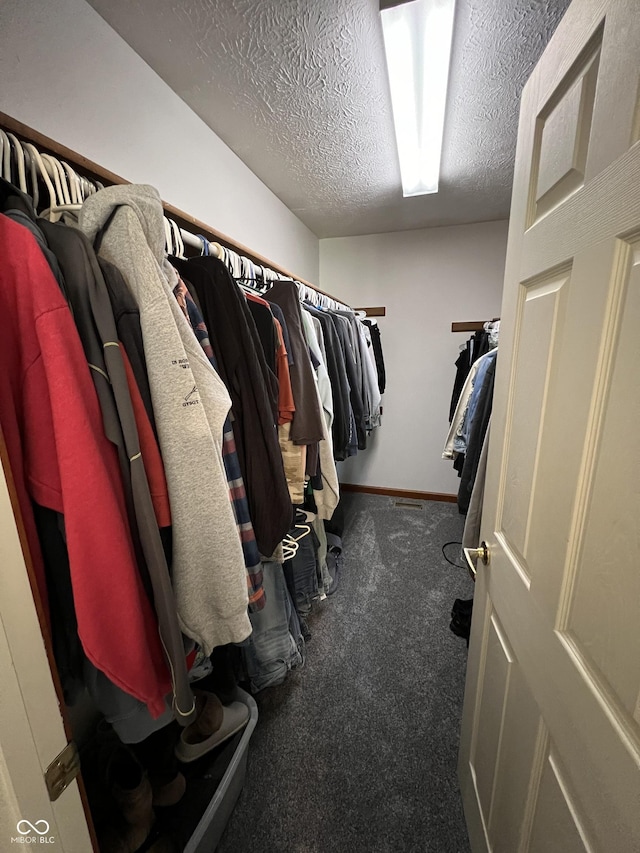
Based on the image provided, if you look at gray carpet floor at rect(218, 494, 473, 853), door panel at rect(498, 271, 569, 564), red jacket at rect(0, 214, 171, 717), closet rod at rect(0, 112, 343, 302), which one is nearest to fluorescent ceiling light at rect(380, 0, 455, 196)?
closet rod at rect(0, 112, 343, 302)

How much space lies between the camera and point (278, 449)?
2.89 ft

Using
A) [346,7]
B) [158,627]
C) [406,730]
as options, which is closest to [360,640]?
[406,730]

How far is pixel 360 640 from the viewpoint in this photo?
5.57ft

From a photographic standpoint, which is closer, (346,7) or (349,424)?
(346,7)

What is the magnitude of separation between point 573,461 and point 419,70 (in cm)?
146

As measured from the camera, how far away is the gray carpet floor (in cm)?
103

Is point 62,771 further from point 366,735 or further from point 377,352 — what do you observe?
point 377,352

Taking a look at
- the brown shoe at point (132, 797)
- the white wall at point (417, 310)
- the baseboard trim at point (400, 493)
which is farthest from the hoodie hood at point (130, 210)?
the baseboard trim at point (400, 493)

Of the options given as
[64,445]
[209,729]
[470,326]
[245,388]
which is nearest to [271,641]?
[209,729]

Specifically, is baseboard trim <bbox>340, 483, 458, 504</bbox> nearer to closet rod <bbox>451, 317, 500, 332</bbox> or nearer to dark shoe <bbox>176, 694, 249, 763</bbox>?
closet rod <bbox>451, 317, 500, 332</bbox>

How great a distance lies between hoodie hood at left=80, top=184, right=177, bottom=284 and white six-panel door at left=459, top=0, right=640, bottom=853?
2.35 ft

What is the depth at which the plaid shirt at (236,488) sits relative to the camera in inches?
30.4

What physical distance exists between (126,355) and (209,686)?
4.10 ft

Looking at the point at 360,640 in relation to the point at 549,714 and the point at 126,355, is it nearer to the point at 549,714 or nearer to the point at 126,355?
the point at 549,714
